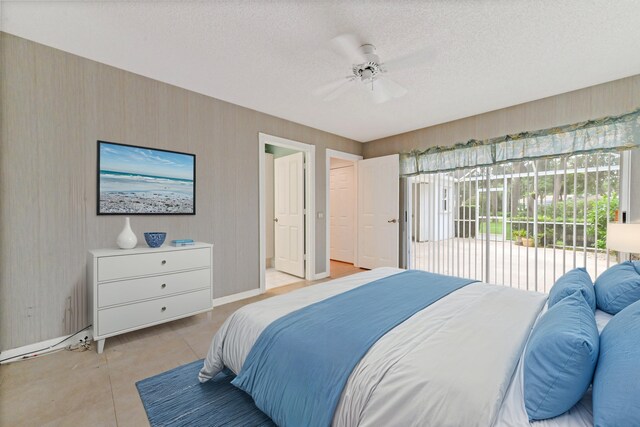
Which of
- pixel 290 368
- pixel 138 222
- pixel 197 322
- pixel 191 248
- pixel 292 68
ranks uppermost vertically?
pixel 292 68

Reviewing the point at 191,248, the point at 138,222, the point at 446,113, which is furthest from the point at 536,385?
the point at 446,113

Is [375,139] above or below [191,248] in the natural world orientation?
above

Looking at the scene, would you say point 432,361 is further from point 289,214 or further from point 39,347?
point 289,214

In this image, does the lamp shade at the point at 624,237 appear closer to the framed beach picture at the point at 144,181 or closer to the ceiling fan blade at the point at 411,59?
the ceiling fan blade at the point at 411,59

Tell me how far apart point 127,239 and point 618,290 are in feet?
11.4

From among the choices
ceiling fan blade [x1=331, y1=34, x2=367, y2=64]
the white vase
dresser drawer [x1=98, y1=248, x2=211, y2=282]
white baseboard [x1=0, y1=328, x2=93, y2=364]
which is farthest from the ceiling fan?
white baseboard [x1=0, y1=328, x2=93, y2=364]

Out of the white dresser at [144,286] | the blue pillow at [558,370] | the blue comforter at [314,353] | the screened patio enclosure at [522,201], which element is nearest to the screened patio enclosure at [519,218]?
the screened patio enclosure at [522,201]

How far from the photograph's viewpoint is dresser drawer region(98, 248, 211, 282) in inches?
86.8

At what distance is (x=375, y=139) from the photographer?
5.11 metres

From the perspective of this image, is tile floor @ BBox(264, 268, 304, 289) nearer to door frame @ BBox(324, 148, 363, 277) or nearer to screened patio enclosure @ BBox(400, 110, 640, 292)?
door frame @ BBox(324, 148, 363, 277)

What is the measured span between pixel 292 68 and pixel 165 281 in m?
2.32

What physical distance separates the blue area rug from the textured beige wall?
1.24 meters

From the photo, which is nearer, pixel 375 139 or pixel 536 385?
pixel 536 385

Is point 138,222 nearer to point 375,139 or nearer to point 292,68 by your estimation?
point 292,68
